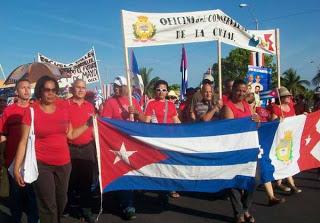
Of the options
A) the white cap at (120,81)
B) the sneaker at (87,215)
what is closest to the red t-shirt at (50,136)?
the sneaker at (87,215)

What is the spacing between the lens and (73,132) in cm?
521

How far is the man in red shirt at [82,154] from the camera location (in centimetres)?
598

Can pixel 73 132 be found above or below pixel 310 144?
above

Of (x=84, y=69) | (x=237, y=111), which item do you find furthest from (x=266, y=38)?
(x=84, y=69)

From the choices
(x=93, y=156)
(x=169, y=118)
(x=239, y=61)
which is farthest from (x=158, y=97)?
(x=239, y=61)

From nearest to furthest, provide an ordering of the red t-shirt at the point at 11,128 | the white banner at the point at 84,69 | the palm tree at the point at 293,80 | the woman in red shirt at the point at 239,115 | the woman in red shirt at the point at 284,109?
the red t-shirt at the point at 11,128
the woman in red shirt at the point at 239,115
the woman in red shirt at the point at 284,109
the white banner at the point at 84,69
the palm tree at the point at 293,80

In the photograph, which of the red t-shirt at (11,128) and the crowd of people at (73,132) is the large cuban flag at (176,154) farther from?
the red t-shirt at (11,128)

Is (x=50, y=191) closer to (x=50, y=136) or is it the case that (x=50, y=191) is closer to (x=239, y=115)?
(x=50, y=136)

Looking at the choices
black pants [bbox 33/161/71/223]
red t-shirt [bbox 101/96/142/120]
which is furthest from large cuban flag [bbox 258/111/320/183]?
black pants [bbox 33/161/71/223]

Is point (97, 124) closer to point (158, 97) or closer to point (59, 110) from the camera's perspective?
point (59, 110)

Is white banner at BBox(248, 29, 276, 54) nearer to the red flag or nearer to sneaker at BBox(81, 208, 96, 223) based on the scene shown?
the red flag

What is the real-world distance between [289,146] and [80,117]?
3126 millimetres

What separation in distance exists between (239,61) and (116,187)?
1924 inches

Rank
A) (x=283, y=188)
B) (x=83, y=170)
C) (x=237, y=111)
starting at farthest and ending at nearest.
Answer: (x=283, y=188) < (x=83, y=170) < (x=237, y=111)
